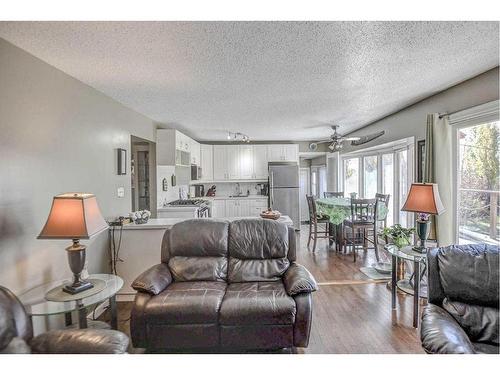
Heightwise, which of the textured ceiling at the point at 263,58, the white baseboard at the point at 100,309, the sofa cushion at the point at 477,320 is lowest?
the white baseboard at the point at 100,309

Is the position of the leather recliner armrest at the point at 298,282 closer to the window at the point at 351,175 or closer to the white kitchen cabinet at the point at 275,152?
the window at the point at 351,175

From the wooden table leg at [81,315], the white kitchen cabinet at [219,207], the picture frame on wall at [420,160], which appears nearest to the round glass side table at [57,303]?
the wooden table leg at [81,315]

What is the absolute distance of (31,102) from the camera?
1873 mm

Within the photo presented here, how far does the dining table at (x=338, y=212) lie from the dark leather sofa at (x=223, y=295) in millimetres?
2195

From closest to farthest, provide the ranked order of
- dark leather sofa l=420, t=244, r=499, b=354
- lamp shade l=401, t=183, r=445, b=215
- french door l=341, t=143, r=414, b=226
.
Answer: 1. dark leather sofa l=420, t=244, r=499, b=354
2. lamp shade l=401, t=183, r=445, b=215
3. french door l=341, t=143, r=414, b=226

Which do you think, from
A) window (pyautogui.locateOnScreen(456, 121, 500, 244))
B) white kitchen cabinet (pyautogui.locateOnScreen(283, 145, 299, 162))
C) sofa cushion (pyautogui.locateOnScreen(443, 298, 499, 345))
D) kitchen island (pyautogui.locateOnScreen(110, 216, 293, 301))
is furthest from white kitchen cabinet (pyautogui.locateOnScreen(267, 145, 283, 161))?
sofa cushion (pyautogui.locateOnScreen(443, 298, 499, 345))

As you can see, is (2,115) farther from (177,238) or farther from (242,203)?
(242,203)

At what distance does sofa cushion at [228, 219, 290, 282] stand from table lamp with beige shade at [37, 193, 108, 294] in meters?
1.17

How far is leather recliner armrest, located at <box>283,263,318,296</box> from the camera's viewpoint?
6.45 ft

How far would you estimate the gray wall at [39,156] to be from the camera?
1.70m

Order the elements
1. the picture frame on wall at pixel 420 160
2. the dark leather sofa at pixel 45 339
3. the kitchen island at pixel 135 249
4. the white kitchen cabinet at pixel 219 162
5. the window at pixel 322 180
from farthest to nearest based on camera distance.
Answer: the window at pixel 322 180
the white kitchen cabinet at pixel 219 162
the picture frame on wall at pixel 420 160
the kitchen island at pixel 135 249
the dark leather sofa at pixel 45 339

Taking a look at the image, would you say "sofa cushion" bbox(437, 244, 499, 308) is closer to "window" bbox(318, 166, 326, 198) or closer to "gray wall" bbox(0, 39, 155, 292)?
"gray wall" bbox(0, 39, 155, 292)
